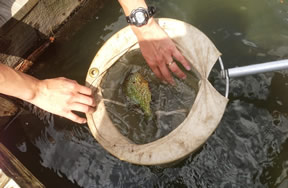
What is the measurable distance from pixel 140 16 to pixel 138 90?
22.0 inches

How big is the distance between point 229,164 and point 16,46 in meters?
2.24

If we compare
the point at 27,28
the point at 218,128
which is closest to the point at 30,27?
the point at 27,28

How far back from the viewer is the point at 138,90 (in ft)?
7.07

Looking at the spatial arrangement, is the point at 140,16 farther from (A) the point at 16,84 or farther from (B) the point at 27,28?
(B) the point at 27,28

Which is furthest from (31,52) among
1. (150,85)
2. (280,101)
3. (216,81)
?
(280,101)

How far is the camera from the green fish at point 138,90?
7.04 ft

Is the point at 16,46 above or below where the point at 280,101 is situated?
above

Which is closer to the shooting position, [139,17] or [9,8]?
[139,17]

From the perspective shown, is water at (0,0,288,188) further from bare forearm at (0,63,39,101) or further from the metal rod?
bare forearm at (0,63,39,101)

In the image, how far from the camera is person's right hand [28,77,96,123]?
1.80m

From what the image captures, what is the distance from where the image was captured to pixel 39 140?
265 centimetres

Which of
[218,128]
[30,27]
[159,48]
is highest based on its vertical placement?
[30,27]

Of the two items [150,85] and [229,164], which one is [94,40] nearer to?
[150,85]

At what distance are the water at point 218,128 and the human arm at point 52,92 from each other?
2.68 feet
